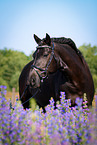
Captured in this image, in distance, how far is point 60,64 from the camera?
446cm

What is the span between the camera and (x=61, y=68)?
4508mm

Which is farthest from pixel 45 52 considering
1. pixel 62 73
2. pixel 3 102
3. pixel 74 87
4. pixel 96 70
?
pixel 96 70

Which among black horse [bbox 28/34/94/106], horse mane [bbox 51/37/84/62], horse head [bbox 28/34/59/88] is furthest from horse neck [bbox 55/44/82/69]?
horse mane [bbox 51/37/84/62]

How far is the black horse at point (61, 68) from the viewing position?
423cm

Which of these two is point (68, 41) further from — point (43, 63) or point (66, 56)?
point (43, 63)

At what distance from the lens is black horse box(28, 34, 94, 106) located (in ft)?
13.9

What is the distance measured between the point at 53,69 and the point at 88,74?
107cm

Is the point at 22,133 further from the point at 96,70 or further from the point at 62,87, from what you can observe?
the point at 96,70

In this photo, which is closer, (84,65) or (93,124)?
(93,124)

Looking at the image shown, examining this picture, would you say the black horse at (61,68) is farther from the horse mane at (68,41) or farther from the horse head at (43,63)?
the horse mane at (68,41)

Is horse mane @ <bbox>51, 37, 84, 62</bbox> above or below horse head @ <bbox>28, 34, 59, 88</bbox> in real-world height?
above

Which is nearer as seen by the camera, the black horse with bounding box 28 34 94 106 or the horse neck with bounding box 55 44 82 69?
the black horse with bounding box 28 34 94 106

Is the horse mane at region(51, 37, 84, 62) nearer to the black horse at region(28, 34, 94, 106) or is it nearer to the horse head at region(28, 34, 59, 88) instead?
the black horse at region(28, 34, 94, 106)

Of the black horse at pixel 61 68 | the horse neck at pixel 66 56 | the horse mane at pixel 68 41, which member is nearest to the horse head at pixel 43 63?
the black horse at pixel 61 68
